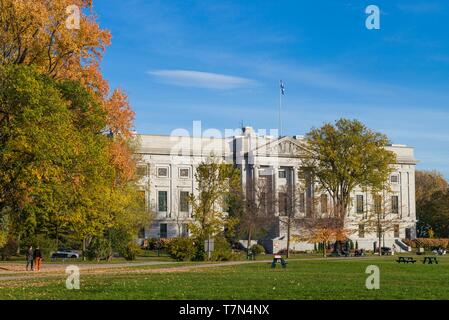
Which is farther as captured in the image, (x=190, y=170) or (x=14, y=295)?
(x=190, y=170)

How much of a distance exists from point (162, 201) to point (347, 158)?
36.6m

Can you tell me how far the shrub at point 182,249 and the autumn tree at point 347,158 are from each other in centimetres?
2223

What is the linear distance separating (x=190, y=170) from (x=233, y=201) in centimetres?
1997

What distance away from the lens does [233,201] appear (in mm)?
82562

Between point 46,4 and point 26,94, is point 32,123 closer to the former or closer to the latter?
point 26,94

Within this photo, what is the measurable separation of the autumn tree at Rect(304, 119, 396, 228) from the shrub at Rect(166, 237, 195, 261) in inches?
875

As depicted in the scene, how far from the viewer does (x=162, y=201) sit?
99750mm

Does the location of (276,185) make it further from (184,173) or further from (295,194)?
(295,194)

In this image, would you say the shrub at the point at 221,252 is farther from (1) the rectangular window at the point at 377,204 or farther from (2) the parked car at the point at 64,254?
(1) the rectangular window at the point at 377,204

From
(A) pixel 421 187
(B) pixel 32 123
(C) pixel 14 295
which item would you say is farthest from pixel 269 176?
(C) pixel 14 295

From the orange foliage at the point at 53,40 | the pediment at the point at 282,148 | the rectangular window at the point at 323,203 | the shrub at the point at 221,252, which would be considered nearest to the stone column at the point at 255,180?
the pediment at the point at 282,148

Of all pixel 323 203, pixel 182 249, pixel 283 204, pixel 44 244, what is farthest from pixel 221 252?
pixel 283 204

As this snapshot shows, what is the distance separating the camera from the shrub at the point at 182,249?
5200 cm
